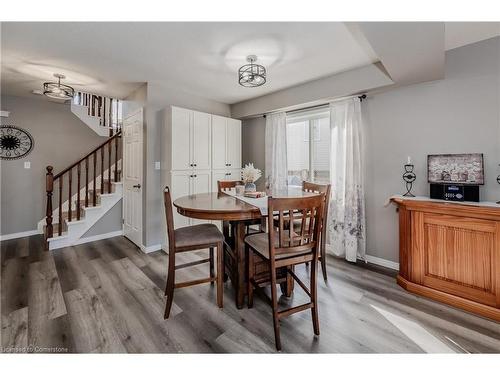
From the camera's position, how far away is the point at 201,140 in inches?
135

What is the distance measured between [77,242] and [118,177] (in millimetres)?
1436

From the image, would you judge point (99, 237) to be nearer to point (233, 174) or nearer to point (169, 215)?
point (233, 174)

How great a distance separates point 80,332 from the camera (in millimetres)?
1621

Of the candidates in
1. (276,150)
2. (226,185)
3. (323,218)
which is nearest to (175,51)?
(226,185)

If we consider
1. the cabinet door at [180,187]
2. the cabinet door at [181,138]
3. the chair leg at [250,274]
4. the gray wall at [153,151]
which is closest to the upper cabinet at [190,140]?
the cabinet door at [181,138]

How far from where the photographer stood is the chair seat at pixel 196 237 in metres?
1.84

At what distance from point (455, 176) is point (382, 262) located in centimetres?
127

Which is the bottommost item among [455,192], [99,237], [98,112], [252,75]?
[99,237]

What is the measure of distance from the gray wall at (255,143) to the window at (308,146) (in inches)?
22.1

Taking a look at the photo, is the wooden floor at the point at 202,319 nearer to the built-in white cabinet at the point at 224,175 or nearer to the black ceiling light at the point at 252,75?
the built-in white cabinet at the point at 224,175

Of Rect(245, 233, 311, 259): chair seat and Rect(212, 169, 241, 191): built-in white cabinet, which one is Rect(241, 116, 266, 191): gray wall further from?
Rect(245, 233, 311, 259): chair seat
